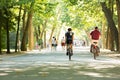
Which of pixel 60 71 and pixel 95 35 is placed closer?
pixel 60 71

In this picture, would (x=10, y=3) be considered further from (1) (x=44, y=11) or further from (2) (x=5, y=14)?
(1) (x=44, y=11)

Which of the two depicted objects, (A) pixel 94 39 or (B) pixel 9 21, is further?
(B) pixel 9 21

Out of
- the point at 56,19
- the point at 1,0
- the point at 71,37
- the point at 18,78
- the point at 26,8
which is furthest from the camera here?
the point at 56,19

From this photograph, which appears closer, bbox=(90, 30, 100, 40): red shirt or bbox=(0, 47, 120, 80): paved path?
bbox=(0, 47, 120, 80): paved path

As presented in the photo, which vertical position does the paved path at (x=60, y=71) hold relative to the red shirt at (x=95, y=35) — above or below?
below

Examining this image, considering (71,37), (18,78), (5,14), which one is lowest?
(18,78)

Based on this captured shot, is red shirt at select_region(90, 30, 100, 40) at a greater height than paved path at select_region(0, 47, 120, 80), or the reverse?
red shirt at select_region(90, 30, 100, 40)

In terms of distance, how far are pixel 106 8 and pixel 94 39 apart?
1547cm

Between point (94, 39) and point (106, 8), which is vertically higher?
point (106, 8)

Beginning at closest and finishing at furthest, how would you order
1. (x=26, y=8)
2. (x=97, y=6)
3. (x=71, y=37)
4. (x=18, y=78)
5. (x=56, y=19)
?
(x=18, y=78) → (x=71, y=37) → (x=26, y=8) → (x=97, y=6) → (x=56, y=19)

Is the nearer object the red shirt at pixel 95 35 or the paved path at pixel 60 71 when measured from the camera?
the paved path at pixel 60 71

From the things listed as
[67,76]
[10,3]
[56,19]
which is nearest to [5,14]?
[10,3]

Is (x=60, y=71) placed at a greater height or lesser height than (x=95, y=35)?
lesser

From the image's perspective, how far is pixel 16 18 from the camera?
41.6m
